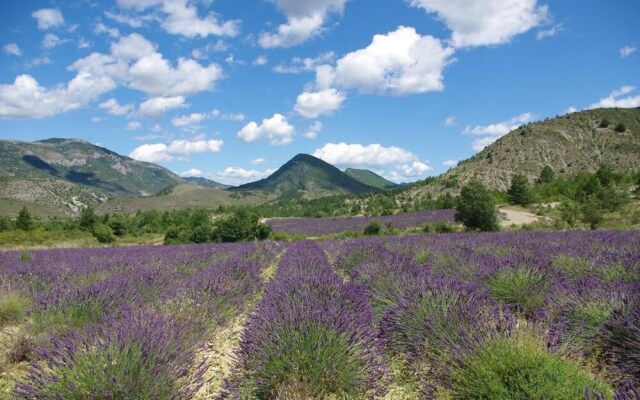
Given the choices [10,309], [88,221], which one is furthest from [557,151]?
[10,309]

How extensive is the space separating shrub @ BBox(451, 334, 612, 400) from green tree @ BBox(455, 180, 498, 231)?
26881mm

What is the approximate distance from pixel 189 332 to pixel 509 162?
266 feet

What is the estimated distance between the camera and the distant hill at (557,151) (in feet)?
228

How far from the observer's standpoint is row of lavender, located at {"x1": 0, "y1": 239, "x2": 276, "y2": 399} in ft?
9.06

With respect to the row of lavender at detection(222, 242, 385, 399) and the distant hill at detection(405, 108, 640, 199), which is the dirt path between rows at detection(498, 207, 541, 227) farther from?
the distant hill at detection(405, 108, 640, 199)

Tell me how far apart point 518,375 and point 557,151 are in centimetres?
8479

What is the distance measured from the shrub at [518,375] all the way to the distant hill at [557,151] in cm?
7223

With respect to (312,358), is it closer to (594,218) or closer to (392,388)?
(392,388)

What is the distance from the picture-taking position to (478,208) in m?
28.0

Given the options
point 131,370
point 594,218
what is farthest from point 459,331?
point 594,218

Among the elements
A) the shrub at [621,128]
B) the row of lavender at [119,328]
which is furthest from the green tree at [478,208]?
the shrub at [621,128]

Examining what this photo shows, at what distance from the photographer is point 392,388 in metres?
3.55

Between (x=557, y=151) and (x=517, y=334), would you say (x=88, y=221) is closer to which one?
(x=517, y=334)

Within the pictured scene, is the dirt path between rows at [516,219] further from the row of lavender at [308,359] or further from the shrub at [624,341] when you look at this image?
the row of lavender at [308,359]
